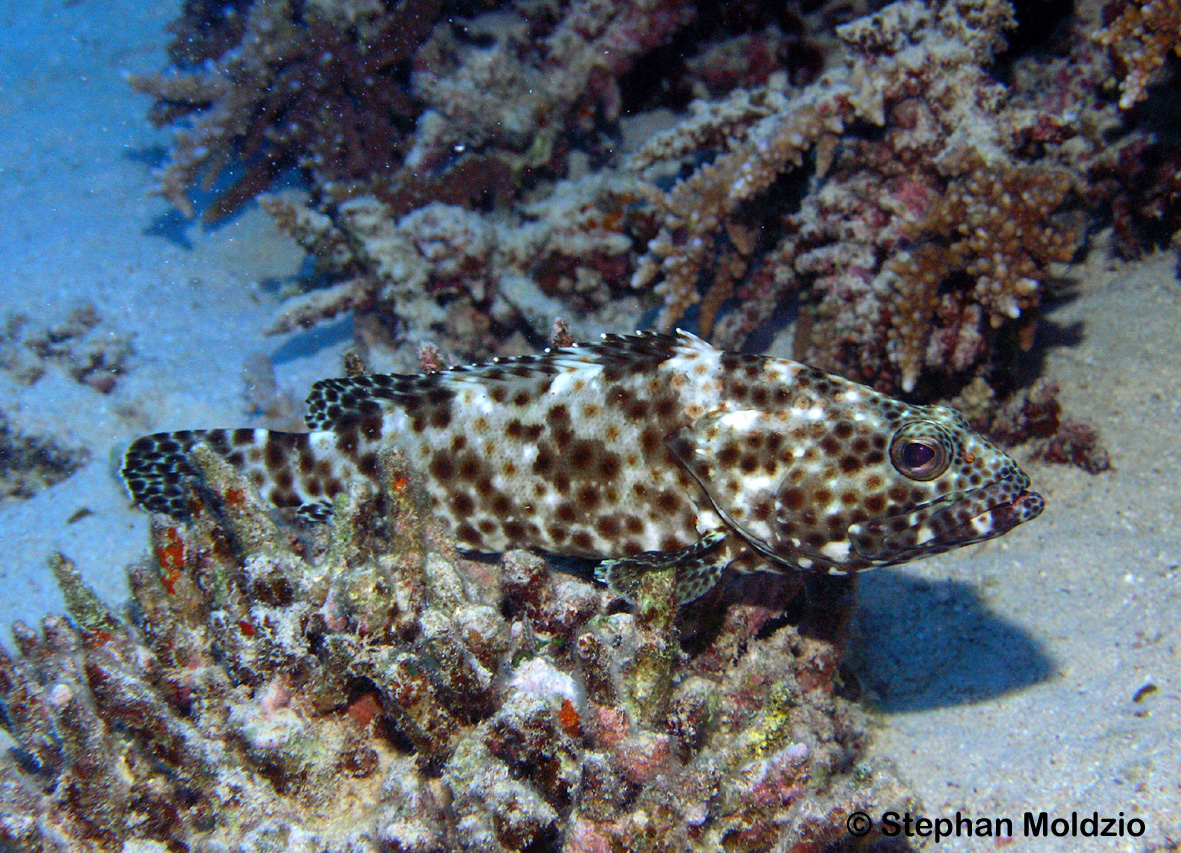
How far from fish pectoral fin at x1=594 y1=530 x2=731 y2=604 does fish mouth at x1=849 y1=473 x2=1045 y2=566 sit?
0.67m

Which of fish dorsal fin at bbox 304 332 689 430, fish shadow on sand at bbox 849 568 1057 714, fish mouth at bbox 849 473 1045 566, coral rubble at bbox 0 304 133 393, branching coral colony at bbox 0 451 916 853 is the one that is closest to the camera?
branching coral colony at bbox 0 451 916 853

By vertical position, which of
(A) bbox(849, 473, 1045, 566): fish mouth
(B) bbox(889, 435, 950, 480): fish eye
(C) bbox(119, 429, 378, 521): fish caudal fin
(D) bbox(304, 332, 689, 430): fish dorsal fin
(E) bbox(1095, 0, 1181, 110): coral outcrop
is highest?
(E) bbox(1095, 0, 1181, 110): coral outcrop

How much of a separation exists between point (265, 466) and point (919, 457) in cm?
362

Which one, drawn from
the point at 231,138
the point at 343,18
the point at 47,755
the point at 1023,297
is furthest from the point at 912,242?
the point at 231,138

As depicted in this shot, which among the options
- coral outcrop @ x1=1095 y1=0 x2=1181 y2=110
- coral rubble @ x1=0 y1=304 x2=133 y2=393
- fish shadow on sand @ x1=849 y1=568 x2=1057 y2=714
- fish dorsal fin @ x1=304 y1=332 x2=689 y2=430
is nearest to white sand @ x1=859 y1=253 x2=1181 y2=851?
fish shadow on sand @ x1=849 y1=568 x2=1057 y2=714

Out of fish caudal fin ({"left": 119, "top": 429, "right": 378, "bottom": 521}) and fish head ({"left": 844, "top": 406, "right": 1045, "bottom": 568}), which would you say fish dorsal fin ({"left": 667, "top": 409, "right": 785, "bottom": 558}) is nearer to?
fish head ({"left": 844, "top": 406, "right": 1045, "bottom": 568})

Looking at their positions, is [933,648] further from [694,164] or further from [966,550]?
[694,164]

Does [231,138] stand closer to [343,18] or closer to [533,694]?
[343,18]

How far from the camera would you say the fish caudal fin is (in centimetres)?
400

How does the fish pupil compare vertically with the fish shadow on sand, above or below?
above

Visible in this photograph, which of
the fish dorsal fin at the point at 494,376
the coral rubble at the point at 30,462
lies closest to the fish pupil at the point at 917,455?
the fish dorsal fin at the point at 494,376

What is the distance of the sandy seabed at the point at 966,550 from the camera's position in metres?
3.60

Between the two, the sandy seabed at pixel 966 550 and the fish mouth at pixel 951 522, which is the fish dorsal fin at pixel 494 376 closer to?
the fish mouth at pixel 951 522

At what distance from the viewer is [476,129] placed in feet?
27.9
